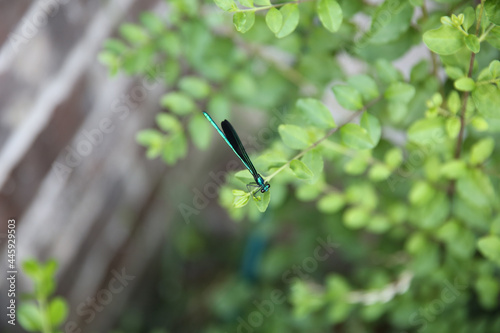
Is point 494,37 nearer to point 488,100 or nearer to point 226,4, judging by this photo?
point 488,100

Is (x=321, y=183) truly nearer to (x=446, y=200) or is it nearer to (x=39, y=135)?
(x=446, y=200)

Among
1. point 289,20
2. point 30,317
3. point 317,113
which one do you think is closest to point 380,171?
point 317,113

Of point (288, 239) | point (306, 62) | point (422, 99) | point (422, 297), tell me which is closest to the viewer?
point (422, 99)

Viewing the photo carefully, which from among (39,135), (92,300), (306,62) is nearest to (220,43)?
(306,62)

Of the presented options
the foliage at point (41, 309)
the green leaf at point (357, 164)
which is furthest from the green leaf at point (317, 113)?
the foliage at point (41, 309)

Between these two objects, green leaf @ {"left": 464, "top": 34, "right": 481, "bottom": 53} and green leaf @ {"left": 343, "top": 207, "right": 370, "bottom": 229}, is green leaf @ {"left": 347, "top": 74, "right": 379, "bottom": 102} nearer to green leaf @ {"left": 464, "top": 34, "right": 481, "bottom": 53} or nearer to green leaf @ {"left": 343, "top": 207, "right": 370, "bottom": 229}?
green leaf @ {"left": 464, "top": 34, "right": 481, "bottom": 53}

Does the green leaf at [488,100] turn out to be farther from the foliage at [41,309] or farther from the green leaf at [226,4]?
the foliage at [41,309]
